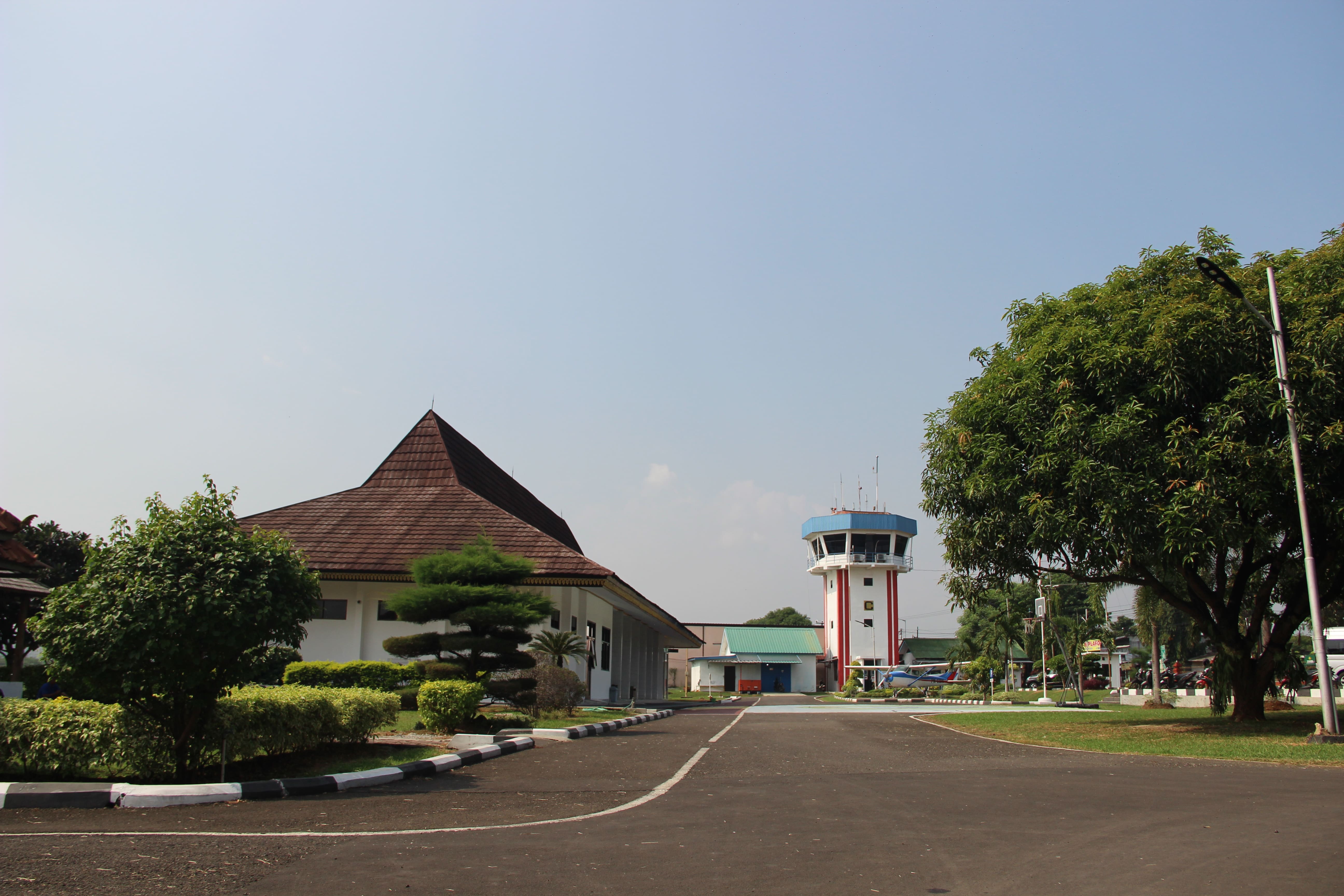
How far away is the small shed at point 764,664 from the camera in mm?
71375

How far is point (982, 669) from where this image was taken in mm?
42562

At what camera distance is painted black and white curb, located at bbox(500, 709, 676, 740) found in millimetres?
15133

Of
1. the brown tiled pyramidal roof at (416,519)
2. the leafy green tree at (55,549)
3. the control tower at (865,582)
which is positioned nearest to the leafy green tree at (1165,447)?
the brown tiled pyramidal roof at (416,519)

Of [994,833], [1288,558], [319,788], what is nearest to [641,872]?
[994,833]

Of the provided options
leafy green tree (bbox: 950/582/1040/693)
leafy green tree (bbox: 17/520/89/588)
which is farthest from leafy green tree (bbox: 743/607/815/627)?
leafy green tree (bbox: 17/520/89/588)

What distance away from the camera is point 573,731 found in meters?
15.7

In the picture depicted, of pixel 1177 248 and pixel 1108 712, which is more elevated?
pixel 1177 248

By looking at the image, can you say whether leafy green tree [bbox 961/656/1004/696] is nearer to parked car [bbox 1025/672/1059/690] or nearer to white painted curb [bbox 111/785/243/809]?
parked car [bbox 1025/672/1059/690]

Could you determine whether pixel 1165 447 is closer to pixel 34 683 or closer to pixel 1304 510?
pixel 1304 510

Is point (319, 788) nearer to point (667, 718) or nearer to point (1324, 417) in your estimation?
point (1324, 417)

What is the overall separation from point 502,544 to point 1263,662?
17814mm

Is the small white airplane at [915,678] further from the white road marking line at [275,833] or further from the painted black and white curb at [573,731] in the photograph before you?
the white road marking line at [275,833]

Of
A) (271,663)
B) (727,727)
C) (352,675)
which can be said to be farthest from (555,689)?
(271,663)

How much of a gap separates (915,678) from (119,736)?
61088mm
